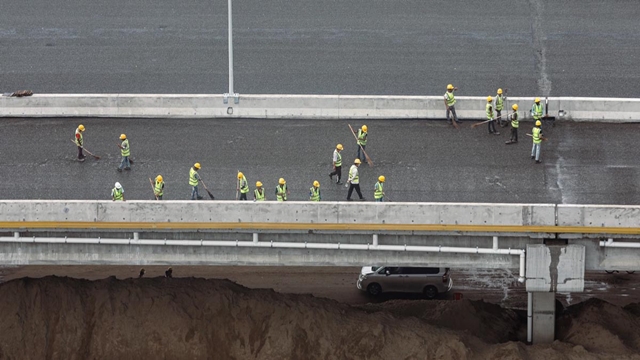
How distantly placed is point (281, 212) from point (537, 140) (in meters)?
9.38

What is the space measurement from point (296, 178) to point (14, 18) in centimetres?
2062

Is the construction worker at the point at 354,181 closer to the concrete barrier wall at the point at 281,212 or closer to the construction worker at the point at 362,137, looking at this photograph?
the construction worker at the point at 362,137

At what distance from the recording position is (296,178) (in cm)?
3688

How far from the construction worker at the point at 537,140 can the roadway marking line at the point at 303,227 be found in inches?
214

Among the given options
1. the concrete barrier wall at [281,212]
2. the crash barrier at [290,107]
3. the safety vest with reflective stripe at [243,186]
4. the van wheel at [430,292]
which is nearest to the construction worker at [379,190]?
the concrete barrier wall at [281,212]

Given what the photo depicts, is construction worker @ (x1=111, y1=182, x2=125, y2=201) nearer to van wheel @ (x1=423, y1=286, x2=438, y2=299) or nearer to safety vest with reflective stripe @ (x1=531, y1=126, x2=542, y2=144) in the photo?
van wheel @ (x1=423, y1=286, x2=438, y2=299)

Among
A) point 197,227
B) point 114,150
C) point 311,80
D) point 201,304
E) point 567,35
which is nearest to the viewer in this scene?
point 197,227

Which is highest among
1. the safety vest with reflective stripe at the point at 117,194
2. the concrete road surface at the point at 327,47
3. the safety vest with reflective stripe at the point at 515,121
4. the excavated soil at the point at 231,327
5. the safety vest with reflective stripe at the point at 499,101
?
the concrete road surface at the point at 327,47

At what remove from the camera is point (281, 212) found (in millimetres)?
32562

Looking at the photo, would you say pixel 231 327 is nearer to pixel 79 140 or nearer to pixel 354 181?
pixel 354 181

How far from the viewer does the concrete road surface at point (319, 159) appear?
35.9 metres

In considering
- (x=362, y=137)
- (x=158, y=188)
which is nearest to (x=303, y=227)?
(x=158, y=188)

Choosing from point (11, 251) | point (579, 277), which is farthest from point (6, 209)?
point (579, 277)

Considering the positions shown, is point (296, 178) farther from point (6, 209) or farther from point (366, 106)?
point (6, 209)
